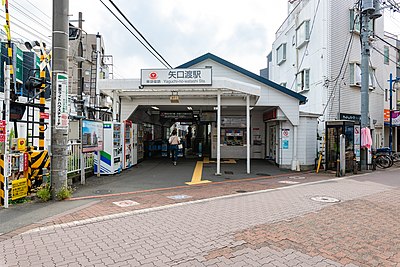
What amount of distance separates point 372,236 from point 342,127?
10351 mm

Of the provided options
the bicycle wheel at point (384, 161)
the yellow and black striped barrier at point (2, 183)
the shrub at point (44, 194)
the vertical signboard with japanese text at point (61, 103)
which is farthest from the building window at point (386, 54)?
the yellow and black striped barrier at point (2, 183)

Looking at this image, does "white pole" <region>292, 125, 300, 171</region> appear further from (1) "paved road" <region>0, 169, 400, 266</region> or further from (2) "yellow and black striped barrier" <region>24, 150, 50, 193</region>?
(2) "yellow and black striped barrier" <region>24, 150, 50, 193</region>

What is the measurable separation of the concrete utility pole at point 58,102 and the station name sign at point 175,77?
4.24m

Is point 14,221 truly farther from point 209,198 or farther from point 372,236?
point 372,236

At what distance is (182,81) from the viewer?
36.9 ft

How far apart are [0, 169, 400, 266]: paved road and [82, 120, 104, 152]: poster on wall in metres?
4.29

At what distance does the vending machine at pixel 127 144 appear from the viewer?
12791mm

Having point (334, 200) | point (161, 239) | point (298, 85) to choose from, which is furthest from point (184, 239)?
point (298, 85)

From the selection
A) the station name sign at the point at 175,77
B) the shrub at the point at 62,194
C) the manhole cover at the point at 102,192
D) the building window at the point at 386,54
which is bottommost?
the manhole cover at the point at 102,192

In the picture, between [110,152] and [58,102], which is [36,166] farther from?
[110,152]

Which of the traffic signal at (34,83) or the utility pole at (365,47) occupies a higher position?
the utility pole at (365,47)

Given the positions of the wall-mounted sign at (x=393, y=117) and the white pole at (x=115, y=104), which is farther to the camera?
the wall-mounted sign at (x=393, y=117)

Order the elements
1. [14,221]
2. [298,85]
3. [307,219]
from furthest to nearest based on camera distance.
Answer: [298,85]
[307,219]
[14,221]

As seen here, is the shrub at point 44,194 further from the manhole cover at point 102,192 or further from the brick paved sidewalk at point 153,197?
the manhole cover at point 102,192
